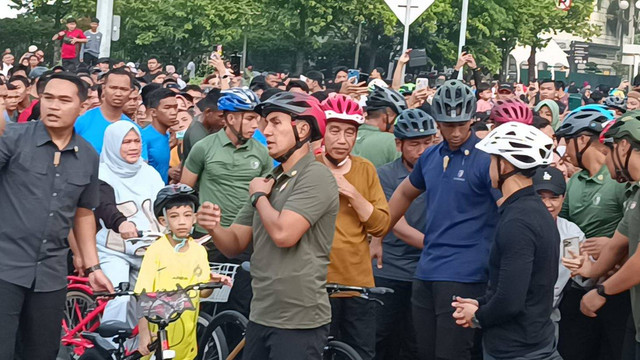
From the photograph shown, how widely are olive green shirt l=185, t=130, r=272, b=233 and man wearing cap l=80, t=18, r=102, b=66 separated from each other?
16686 millimetres

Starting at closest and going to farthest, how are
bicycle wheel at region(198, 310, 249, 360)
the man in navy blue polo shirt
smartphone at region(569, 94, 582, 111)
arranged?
the man in navy blue polo shirt < bicycle wheel at region(198, 310, 249, 360) < smartphone at region(569, 94, 582, 111)

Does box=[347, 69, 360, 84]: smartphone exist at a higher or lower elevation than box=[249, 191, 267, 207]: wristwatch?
higher

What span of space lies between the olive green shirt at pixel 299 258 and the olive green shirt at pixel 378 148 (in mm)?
3822

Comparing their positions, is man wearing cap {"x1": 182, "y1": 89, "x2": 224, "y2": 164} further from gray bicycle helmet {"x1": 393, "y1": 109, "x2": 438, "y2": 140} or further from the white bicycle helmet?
the white bicycle helmet

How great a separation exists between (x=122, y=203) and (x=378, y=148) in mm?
2411

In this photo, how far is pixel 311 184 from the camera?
6.35 m

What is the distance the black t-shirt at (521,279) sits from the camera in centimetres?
625

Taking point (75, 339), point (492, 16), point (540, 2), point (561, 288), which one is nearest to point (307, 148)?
point (561, 288)

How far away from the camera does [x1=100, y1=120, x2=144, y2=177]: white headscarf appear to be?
30.6 ft

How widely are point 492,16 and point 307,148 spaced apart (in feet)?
188

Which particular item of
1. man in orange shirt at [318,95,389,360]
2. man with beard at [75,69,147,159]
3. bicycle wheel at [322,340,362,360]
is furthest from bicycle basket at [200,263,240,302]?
man with beard at [75,69,147,159]

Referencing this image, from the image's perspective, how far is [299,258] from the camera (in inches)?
250

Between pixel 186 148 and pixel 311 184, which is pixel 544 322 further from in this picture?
pixel 186 148

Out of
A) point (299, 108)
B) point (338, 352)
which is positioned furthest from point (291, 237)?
point (338, 352)
